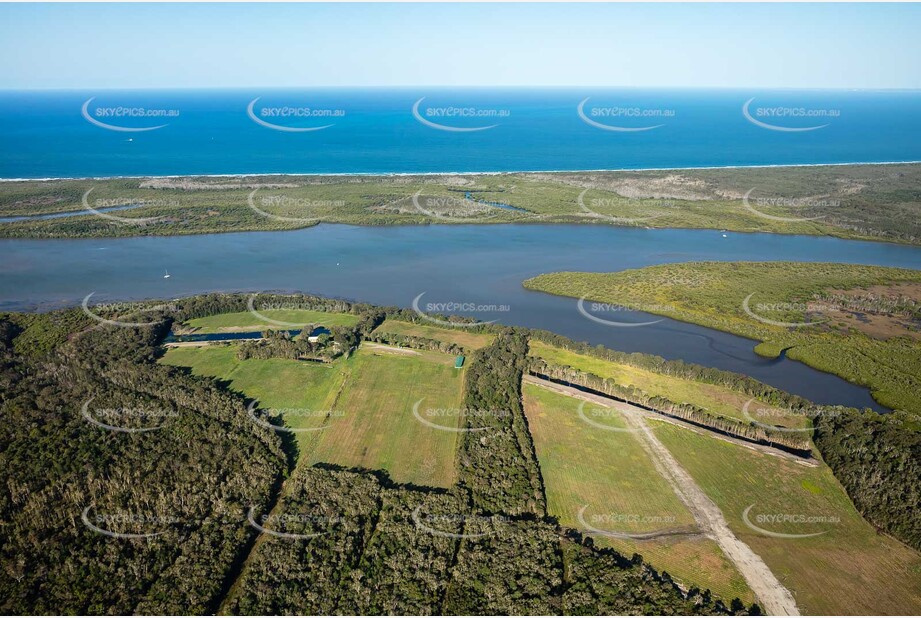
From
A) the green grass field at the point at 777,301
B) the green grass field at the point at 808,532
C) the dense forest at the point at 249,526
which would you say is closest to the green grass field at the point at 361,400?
the dense forest at the point at 249,526

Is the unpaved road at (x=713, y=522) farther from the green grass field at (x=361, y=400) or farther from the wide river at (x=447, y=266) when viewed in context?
the green grass field at (x=361, y=400)

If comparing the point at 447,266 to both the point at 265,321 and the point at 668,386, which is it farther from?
the point at 668,386

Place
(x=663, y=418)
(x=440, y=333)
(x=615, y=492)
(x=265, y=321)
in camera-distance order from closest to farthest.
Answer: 1. (x=615, y=492)
2. (x=663, y=418)
3. (x=440, y=333)
4. (x=265, y=321)

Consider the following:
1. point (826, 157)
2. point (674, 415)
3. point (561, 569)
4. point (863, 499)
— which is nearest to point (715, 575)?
point (561, 569)

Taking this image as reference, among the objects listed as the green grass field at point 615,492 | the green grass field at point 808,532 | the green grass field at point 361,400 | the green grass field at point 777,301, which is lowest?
the green grass field at point 361,400

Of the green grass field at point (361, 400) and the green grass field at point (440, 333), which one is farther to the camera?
the green grass field at point (440, 333)

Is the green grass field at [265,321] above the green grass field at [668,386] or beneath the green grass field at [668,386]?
beneath

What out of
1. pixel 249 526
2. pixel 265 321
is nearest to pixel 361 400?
pixel 249 526
